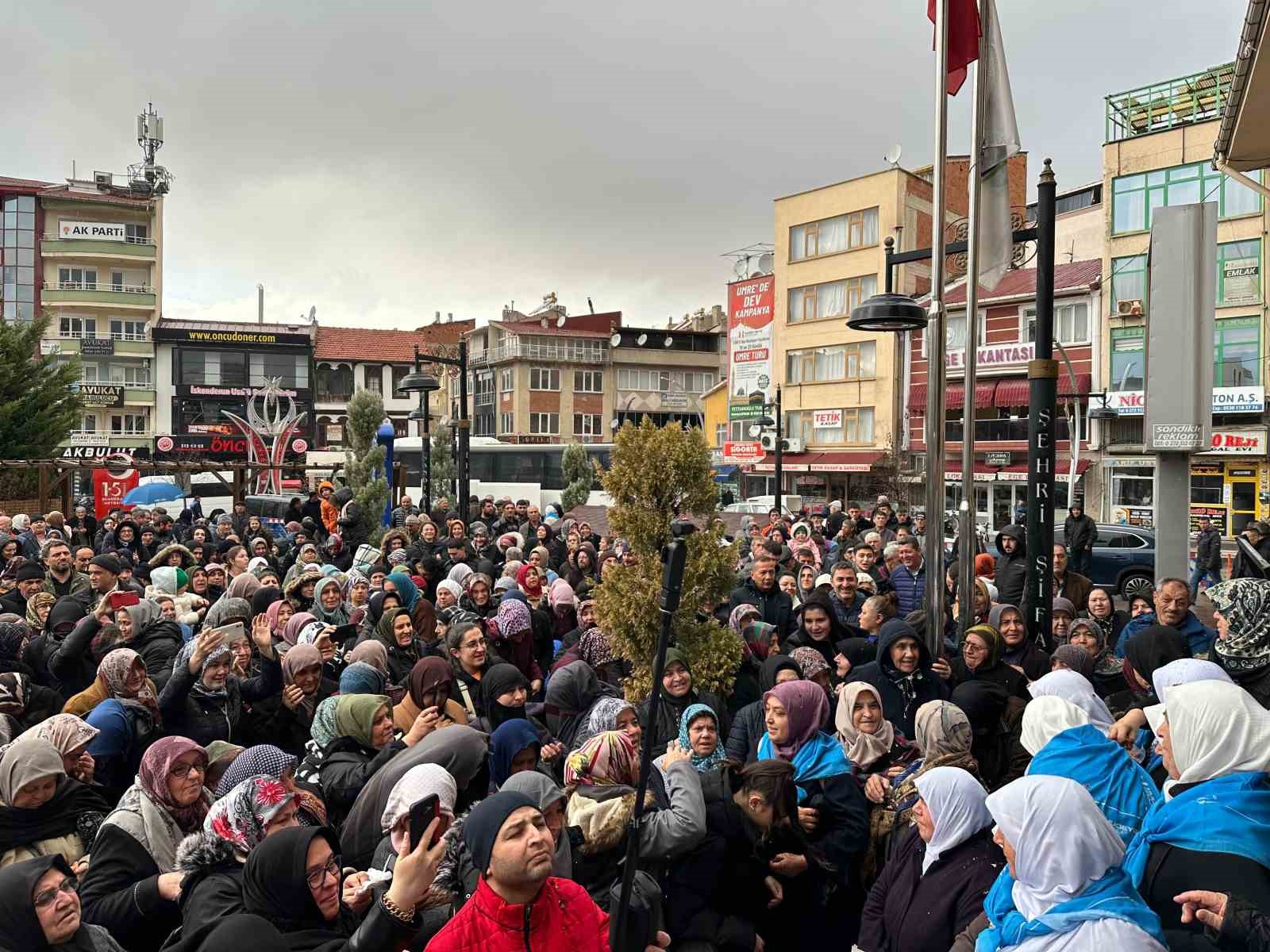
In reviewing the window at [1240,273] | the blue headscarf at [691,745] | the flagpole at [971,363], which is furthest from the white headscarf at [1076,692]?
the window at [1240,273]

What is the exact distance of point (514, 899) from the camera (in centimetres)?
283

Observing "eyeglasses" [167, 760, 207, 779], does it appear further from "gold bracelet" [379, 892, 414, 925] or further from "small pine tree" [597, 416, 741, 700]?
"small pine tree" [597, 416, 741, 700]

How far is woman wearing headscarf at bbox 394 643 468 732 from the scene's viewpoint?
5.09 meters

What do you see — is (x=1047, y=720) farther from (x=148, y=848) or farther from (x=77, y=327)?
(x=77, y=327)

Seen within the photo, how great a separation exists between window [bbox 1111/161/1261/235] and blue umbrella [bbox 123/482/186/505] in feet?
93.7

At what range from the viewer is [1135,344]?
33719 mm

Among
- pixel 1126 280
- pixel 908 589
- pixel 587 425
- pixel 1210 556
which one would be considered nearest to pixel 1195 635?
pixel 908 589

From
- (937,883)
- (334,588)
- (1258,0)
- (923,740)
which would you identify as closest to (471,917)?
(937,883)

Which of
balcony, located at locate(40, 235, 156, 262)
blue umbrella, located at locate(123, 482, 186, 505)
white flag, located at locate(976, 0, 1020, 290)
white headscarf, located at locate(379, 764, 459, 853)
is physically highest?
balcony, located at locate(40, 235, 156, 262)

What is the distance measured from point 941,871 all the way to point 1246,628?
211 centimetres

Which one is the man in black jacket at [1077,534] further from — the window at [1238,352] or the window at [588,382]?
the window at [588,382]

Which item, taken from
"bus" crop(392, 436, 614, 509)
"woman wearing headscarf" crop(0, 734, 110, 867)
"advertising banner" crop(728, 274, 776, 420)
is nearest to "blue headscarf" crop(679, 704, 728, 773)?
"woman wearing headscarf" crop(0, 734, 110, 867)

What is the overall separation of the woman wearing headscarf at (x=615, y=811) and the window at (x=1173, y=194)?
31.5 meters

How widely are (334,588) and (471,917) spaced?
19.7 ft
